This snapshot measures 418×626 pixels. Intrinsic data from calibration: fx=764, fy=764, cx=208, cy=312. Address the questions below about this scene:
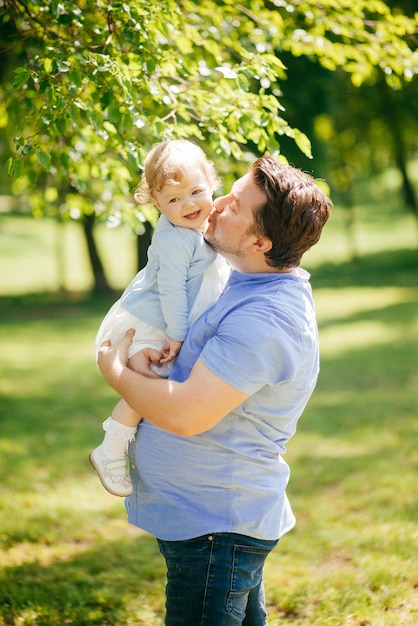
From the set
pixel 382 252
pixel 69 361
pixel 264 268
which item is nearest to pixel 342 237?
pixel 382 252

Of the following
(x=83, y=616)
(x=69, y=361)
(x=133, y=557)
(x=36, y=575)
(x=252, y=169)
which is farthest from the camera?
(x=69, y=361)

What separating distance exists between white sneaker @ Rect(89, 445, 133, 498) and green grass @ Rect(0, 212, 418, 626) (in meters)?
1.64

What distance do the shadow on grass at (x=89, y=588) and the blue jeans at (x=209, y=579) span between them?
1.69m

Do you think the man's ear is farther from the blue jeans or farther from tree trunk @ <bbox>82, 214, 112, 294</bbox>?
tree trunk @ <bbox>82, 214, 112, 294</bbox>

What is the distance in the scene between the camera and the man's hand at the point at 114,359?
2.35 m

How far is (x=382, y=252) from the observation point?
26109mm

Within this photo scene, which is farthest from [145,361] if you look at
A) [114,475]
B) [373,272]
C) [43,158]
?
[373,272]

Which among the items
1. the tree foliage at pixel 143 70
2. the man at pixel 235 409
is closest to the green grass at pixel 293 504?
the man at pixel 235 409

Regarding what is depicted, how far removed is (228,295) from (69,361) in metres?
11.2

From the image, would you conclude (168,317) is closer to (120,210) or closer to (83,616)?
(83,616)

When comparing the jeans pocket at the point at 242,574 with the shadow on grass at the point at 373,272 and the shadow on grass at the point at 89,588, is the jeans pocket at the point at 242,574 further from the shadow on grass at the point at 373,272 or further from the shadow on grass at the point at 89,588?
the shadow on grass at the point at 373,272

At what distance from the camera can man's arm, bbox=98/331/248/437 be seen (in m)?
2.12

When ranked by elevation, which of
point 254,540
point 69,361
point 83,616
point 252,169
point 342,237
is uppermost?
point 252,169

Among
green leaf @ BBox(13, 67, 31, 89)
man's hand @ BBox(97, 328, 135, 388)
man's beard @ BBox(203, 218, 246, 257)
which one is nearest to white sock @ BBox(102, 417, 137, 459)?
man's hand @ BBox(97, 328, 135, 388)
